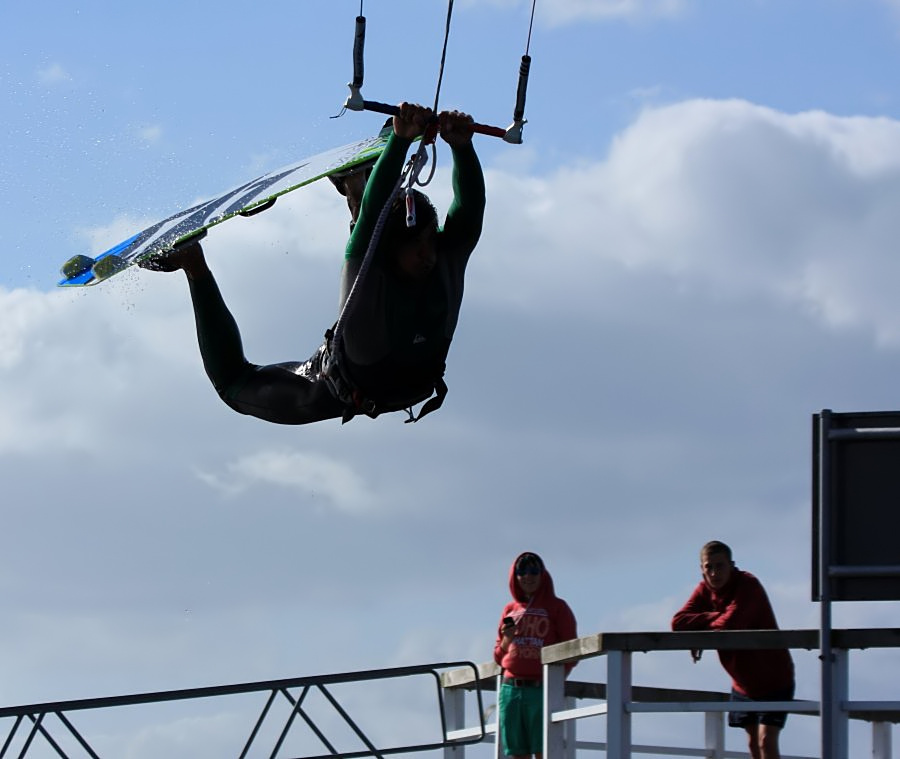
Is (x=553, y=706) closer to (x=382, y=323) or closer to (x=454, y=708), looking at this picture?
(x=382, y=323)

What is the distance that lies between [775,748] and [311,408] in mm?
2513

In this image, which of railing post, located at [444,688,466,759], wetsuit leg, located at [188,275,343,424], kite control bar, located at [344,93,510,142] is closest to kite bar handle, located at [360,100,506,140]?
kite control bar, located at [344,93,510,142]

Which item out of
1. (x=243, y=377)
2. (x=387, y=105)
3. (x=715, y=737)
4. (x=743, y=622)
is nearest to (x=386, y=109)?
(x=387, y=105)

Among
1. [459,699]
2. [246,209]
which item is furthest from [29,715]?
[246,209]

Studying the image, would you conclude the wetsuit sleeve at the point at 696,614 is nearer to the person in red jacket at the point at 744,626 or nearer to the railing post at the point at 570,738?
the person in red jacket at the point at 744,626

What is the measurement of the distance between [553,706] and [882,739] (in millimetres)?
1618

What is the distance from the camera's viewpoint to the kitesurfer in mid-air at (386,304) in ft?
23.5

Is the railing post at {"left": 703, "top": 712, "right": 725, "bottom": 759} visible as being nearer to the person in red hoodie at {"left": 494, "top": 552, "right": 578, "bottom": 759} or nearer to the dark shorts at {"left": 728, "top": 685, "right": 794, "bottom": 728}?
the person in red hoodie at {"left": 494, "top": 552, "right": 578, "bottom": 759}

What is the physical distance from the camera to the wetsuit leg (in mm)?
7875

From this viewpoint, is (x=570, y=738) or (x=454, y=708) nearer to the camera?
(x=570, y=738)

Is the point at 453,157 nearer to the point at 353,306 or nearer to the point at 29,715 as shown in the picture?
the point at 353,306

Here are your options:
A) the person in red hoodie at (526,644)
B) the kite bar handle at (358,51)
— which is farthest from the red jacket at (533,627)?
the kite bar handle at (358,51)

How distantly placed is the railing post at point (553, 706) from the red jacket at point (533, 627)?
0.74 metres

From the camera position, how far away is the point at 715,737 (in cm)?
954
